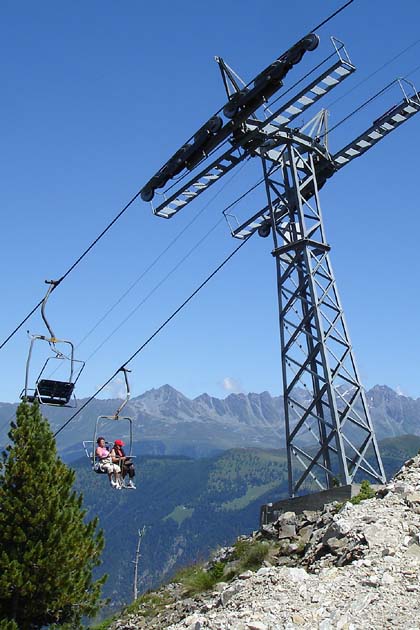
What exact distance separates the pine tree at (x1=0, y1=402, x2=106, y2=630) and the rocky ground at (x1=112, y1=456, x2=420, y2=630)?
22.2 feet

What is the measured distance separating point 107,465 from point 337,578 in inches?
362

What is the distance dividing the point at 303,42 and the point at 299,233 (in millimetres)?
5295

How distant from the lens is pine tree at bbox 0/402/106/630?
68.3 feet

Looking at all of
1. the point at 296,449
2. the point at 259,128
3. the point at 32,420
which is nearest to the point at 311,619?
the point at 296,449

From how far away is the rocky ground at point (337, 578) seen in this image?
32.8ft

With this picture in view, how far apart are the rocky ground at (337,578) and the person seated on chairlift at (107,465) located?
4.19m

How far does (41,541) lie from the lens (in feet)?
70.0

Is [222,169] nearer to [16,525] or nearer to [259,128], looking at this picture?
[259,128]

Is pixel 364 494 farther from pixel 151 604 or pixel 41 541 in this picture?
pixel 41 541

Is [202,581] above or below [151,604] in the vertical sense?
above

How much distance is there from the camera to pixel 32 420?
24.1 m

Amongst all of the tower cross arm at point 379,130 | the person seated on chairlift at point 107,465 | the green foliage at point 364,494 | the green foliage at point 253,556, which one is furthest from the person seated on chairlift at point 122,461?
the tower cross arm at point 379,130

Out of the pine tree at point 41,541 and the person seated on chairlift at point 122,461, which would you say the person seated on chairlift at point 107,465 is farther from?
the pine tree at point 41,541

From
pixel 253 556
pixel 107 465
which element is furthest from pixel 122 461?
pixel 253 556
